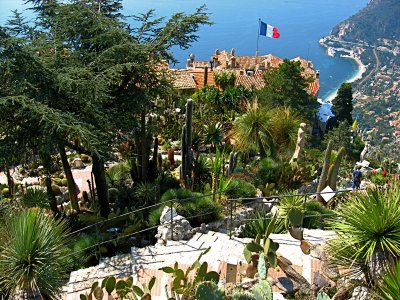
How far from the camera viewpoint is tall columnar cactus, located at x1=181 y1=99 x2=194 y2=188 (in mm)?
11648

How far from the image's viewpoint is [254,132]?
44.4ft

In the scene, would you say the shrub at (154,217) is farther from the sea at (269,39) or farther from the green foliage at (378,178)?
the sea at (269,39)

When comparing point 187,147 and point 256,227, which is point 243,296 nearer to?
point 256,227

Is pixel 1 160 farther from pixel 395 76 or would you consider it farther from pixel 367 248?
pixel 395 76

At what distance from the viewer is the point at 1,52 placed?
33.7 feet

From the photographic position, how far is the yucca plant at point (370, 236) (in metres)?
5.76

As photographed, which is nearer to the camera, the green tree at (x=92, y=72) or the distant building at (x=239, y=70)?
the green tree at (x=92, y=72)

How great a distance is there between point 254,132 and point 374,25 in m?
167

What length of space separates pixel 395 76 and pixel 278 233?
131 m

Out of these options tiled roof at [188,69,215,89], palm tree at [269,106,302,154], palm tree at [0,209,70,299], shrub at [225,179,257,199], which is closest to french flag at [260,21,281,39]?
tiled roof at [188,69,215,89]

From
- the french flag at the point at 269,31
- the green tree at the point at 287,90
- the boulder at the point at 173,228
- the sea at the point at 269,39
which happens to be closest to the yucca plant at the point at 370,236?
the boulder at the point at 173,228

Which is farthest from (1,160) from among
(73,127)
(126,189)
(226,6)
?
(226,6)

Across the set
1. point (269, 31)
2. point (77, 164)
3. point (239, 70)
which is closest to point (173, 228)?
point (77, 164)

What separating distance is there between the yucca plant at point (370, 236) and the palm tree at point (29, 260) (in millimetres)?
Result: 3615
